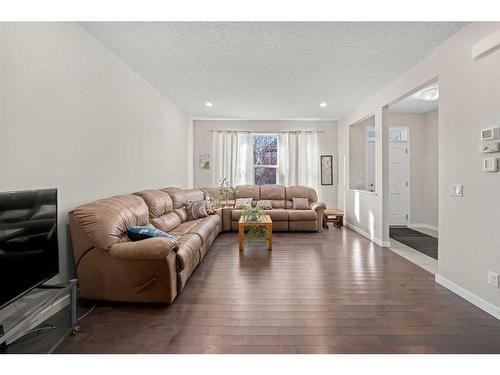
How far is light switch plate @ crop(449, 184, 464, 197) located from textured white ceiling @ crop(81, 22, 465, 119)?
1.61 metres

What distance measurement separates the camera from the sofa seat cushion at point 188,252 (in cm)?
240

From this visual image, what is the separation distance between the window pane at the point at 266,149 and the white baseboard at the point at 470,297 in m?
4.47

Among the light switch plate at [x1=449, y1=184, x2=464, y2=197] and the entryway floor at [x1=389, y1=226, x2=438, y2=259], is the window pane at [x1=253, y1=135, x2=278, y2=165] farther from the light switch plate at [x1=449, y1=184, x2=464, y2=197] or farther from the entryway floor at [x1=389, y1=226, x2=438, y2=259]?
the light switch plate at [x1=449, y1=184, x2=464, y2=197]

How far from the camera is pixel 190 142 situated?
6316 mm

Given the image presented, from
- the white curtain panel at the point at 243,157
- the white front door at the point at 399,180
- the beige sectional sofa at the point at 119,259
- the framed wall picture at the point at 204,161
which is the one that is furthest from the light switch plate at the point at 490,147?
the framed wall picture at the point at 204,161

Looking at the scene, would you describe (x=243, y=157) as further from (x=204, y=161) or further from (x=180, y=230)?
(x=180, y=230)

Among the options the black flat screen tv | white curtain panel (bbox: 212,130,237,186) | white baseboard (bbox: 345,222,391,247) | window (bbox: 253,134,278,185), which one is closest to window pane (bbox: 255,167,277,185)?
window (bbox: 253,134,278,185)

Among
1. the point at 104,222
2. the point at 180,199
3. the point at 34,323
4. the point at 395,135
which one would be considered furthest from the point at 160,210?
the point at 395,135

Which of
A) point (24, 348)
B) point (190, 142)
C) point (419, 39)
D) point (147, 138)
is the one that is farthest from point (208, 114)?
point (24, 348)

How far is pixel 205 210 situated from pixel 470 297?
3.81m

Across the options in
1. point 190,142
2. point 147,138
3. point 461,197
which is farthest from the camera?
point 190,142

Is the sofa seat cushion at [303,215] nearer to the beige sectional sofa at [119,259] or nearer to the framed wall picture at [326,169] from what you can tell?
the framed wall picture at [326,169]

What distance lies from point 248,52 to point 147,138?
2127mm
